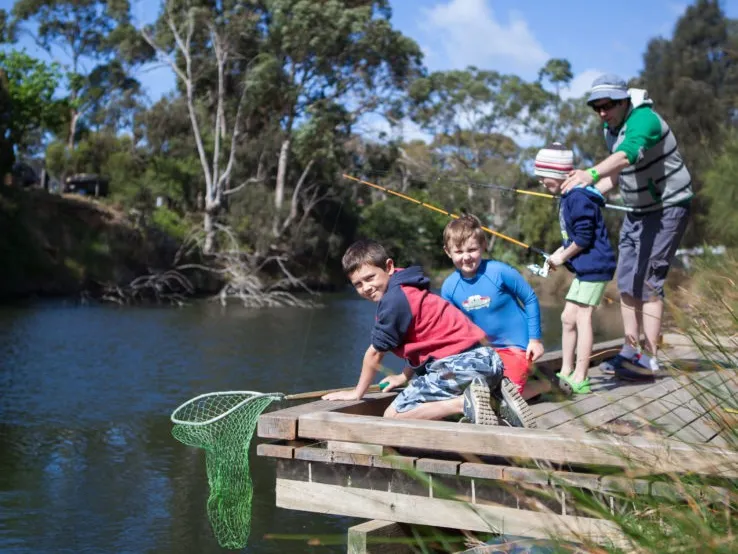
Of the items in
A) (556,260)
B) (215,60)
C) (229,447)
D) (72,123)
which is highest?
(215,60)

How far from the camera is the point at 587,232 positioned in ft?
18.2

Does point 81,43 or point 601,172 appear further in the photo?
point 81,43

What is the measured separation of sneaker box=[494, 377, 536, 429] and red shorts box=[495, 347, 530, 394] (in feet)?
1.92

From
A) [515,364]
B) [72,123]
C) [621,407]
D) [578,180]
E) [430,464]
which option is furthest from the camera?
[72,123]

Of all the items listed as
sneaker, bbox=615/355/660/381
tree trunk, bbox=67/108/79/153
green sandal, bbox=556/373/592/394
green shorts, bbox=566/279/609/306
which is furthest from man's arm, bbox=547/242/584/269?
tree trunk, bbox=67/108/79/153

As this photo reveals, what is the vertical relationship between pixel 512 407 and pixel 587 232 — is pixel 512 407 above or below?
below

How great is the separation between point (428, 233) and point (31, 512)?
2325cm

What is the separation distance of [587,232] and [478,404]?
166cm

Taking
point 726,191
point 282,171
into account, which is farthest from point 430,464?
Result: point 282,171

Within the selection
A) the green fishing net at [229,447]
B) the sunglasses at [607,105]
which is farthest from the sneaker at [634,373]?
the green fishing net at [229,447]

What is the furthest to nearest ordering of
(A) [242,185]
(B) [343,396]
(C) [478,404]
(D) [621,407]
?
(A) [242,185], (B) [343,396], (D) [621,407], (C) [478,404]

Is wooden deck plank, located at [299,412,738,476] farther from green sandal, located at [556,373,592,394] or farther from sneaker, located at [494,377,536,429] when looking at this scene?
green sandal, located at [556,373,592,394]

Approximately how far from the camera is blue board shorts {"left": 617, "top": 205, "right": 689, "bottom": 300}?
5.91 metres

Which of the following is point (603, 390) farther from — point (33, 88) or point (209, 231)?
point (33, 88)
